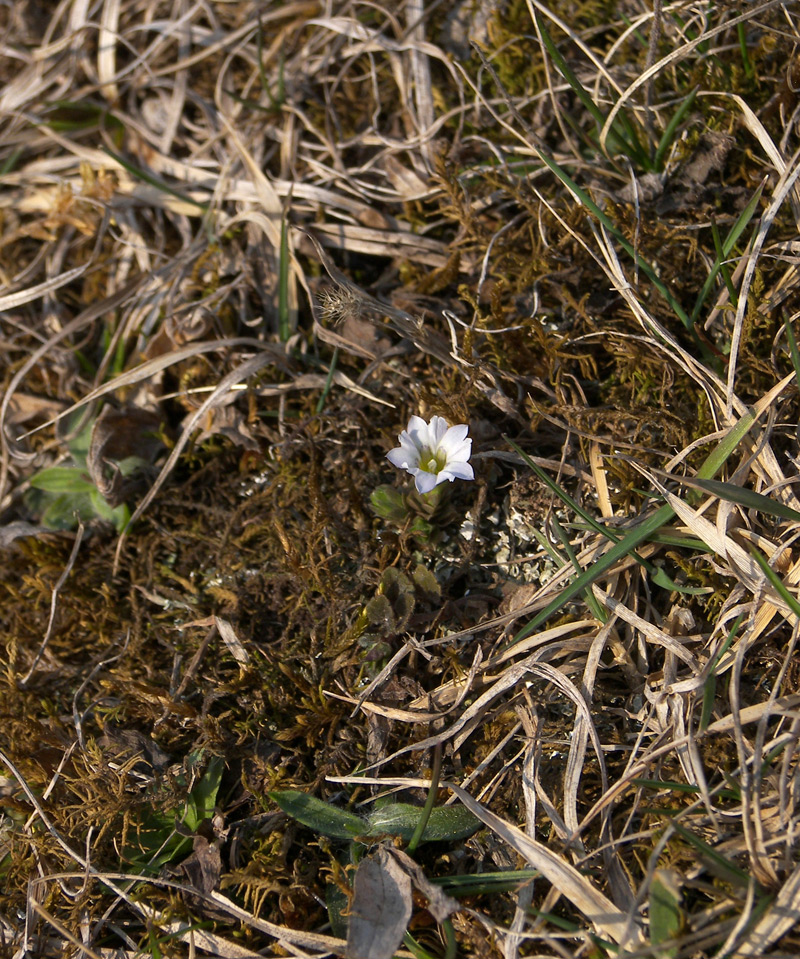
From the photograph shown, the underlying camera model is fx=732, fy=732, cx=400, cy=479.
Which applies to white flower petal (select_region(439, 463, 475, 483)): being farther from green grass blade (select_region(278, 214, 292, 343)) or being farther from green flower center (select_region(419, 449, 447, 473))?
green grass blade (select_region(278, 214, 292, 343))

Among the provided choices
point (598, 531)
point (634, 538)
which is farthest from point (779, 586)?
point (598, 531)

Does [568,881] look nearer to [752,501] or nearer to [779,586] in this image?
[779,586]

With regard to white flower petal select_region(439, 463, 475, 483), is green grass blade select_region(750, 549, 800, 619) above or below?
below

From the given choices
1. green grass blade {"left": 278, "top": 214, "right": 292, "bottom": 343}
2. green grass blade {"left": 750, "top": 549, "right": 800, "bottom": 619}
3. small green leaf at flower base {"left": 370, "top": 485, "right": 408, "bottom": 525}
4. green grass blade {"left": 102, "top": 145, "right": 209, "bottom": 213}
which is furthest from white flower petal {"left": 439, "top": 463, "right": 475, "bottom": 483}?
green grass blade {"left": 102, "top": 145, "right": 209, "bottom": 213}

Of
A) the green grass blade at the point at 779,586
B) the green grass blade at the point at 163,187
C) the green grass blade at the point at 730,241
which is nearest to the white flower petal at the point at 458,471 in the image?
the green grass blade at the point at 779,586

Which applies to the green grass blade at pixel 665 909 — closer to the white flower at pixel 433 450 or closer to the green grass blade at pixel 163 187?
the white flower at pixel 433 450

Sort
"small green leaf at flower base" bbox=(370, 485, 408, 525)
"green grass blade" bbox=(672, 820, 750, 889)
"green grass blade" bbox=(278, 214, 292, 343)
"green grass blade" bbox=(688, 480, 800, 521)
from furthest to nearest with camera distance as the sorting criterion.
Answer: "green grass blade" bbox=(278, 214, 292, 343) < "small green leaf at flower base" bbox=(370, 485, 408, 525) < "green grass blade" bbox=(688, 480, 800, 521) < "green grass blade" bbox=(672, 820, 750, 889)
